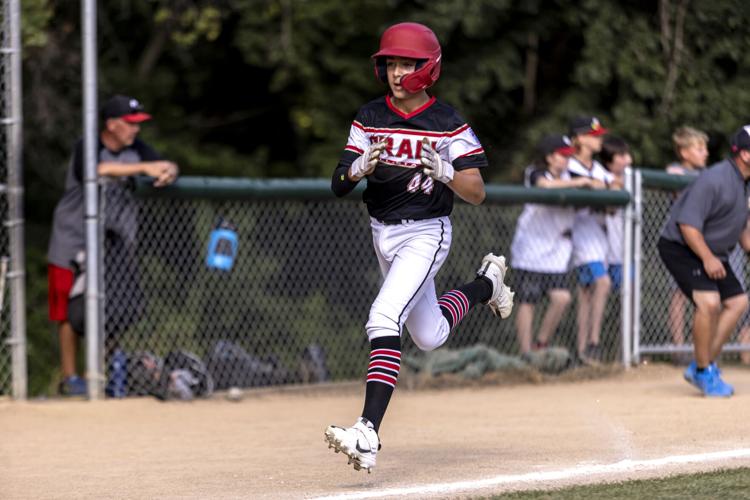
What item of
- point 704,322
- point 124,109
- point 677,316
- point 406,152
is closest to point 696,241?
point 704,322

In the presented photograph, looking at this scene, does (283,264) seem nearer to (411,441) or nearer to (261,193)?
(261,193)

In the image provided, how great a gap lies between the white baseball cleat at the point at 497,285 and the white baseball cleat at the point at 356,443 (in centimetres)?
168

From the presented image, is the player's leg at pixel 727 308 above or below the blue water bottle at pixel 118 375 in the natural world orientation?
above

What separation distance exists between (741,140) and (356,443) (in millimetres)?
4457

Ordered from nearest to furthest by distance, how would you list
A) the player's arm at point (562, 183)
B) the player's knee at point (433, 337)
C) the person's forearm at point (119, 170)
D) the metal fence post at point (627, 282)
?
the player's knee at point (433, 337) → the person's forearm at point (119, 170) → the player's arm at point (562, 183) → the metal fence post at point (627, 282)

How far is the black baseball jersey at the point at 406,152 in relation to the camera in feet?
20.5

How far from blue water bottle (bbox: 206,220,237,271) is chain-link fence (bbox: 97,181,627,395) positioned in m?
0.01

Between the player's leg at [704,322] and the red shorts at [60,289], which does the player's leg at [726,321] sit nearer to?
the player's leg at [704,322]

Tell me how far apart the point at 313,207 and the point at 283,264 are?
0.51 meters

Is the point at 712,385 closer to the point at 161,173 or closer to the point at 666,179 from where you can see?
the point at 666,179

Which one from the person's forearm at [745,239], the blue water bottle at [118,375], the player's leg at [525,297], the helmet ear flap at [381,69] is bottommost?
the blue water bottle at [118,375]

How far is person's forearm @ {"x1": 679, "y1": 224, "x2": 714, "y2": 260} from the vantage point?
9.17m

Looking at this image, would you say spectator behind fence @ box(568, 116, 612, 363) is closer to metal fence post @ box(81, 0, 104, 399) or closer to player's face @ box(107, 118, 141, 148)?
player's face @ box(107, 118, 141, 148)

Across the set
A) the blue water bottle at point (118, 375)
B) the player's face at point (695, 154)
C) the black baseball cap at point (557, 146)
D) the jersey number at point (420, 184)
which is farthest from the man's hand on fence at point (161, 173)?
the player's face at point (695, 154)
